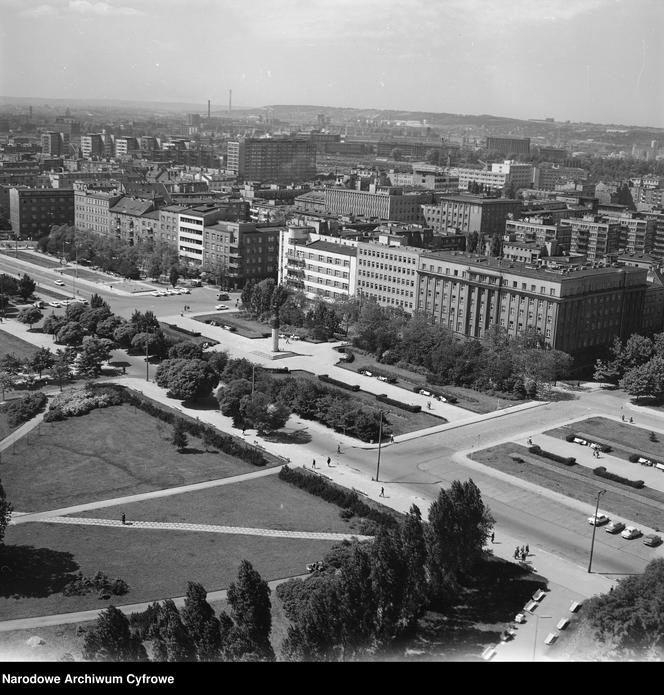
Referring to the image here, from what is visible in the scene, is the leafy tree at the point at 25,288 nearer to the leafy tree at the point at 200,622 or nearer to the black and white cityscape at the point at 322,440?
the black and white cityscape at the point at 322,440

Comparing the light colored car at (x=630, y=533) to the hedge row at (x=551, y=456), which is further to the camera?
the hedge row at (x=551, y=456)

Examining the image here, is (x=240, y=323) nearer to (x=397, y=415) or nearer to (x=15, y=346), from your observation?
(x=15, y=346)

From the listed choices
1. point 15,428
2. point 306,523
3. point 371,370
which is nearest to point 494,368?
point 371,370

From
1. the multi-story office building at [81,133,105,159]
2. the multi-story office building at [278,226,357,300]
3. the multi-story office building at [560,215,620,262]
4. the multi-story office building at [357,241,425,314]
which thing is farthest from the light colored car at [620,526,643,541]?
the multi-story office building at [81,133,105,159]

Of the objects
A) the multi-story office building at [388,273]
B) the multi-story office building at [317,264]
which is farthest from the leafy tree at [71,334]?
the multi-story office building at [388,273]

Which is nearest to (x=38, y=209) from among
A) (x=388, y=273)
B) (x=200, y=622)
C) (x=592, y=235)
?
(x=388, y=273)

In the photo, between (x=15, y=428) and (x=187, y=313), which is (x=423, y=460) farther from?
(x=187, y=313)
